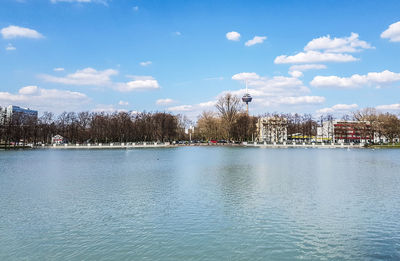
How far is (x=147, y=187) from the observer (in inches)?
1000

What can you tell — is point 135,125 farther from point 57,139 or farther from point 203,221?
point 203,221

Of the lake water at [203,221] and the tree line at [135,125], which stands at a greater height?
the tree line at [135,125]

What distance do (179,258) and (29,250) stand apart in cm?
565

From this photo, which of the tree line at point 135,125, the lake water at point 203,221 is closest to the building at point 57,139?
the tree line at point 135,125

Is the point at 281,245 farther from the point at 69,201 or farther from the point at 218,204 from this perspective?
the point at 69,201

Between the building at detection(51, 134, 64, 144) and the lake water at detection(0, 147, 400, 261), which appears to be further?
the building at detection(51, 134, 64, 144)

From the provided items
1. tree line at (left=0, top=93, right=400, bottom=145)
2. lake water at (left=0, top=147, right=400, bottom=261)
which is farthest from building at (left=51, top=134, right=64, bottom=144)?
lake water at (left=0, top=147, right=400, bottom=261)

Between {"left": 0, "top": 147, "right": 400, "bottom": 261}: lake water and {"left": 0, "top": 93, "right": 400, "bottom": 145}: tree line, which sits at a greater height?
{"left": 0, "top": 93, "right": 400, "bottom": 145}: tree line

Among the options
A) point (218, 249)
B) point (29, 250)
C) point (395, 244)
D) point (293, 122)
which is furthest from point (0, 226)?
point (293, 122)

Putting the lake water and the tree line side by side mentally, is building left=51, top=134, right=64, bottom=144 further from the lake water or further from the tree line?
the lake water

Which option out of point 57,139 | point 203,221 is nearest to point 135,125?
point 57,139

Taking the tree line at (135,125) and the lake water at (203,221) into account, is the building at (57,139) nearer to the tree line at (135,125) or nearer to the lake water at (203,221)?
the tree line at (135,125)

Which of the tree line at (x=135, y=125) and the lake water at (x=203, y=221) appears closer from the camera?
the lake water at (x=203, y=221)

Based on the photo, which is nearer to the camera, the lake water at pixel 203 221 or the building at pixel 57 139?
the lake water at pixel 203 221
